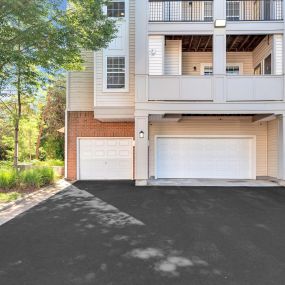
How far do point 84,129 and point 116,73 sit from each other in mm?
3166

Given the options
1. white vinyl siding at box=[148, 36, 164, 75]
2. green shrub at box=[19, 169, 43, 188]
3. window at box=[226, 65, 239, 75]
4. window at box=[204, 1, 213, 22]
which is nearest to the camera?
green shrub at box=[19, 169, 43, 188]

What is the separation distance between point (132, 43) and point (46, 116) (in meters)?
11.7

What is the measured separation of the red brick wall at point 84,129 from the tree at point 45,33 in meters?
3.74

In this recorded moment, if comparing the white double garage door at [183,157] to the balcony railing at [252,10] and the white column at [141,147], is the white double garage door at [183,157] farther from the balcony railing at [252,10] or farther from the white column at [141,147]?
the balcony railing at [252,10]

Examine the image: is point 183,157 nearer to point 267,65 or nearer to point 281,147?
point 281,147

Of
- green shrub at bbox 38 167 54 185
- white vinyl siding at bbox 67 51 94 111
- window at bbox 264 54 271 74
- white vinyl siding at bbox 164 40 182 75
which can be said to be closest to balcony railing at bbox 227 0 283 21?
window at bbox 264 54 271 74

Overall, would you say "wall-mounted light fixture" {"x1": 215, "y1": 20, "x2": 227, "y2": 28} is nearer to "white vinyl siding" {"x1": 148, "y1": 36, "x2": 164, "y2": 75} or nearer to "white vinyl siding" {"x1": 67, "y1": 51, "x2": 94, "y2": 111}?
"white vinyl siding" {"x1": 148, "y1": 36, "x2": 164, "y2": 75}

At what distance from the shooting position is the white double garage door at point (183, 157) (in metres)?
13.8

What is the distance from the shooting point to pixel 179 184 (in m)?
12.1

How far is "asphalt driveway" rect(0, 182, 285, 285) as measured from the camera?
3734mm

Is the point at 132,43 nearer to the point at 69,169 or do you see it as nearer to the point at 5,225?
the point at 69,169

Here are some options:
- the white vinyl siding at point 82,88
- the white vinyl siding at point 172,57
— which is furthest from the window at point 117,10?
the white vinyl siding at point 172,57

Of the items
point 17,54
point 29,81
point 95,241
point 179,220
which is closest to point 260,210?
point 179,220

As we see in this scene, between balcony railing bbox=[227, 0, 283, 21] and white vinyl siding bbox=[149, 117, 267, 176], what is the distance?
4.64m
